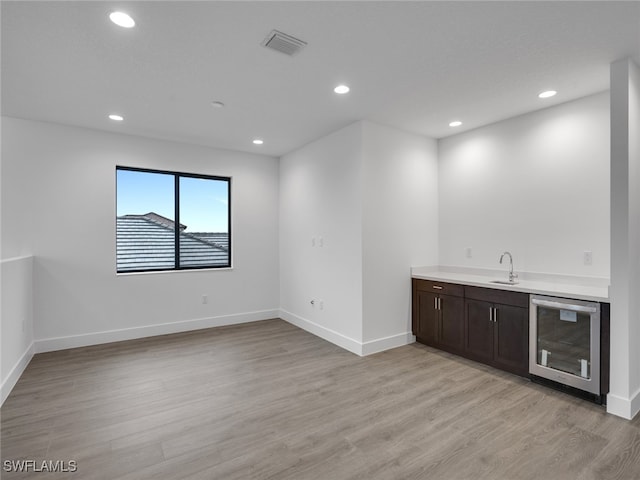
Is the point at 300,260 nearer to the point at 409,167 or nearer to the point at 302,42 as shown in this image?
the point at 409,167

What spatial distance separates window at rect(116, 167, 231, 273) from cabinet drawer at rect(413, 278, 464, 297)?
3015 millimetres

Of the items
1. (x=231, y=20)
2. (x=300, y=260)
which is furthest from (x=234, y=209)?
(x=231, y=20)

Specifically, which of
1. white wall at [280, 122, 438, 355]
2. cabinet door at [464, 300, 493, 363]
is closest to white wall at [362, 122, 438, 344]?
white wall at [280, 122, 438, 355]

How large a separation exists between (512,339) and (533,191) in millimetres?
1641

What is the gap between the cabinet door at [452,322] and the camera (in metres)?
3.79

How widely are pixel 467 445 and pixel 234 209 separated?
4.37 metres

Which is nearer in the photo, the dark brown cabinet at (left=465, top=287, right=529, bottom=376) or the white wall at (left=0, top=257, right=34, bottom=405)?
the white wall at (left=0, top=257, right=34, bottom=405)

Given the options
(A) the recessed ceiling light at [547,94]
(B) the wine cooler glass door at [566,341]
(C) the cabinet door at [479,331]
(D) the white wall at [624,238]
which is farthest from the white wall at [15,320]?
(A) the recessed ceiling light at [547,94]

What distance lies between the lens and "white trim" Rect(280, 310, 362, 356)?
13.2 feet

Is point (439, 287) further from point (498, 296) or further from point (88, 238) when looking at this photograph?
point (88, 238)

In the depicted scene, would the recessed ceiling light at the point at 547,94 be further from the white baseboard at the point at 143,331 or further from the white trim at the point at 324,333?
the white baseboard at the point at 143,331

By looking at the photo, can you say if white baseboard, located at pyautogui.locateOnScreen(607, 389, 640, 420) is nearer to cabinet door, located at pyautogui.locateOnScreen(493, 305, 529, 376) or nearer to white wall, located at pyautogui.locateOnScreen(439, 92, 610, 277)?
cabinet door, located at pyautogui.locateOnScreen(493, 305, 529, 376)

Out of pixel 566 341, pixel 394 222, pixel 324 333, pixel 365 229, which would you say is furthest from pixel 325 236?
pixel 566 341

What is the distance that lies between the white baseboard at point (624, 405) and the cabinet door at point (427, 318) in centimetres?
168
